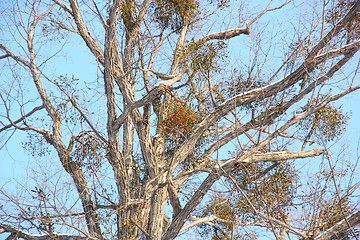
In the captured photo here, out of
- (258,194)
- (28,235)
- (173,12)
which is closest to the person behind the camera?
(258,194)

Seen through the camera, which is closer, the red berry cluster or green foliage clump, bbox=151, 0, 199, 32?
the red berry cluster

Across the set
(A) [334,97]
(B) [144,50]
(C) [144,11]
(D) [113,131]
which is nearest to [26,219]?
(D) [113,131]

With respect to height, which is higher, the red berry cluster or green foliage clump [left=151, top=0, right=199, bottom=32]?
green foliage clump [left=151, top=0, right=199, bottom=32]

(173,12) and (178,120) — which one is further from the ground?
(173,12)

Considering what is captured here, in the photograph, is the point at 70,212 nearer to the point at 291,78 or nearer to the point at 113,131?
the point at 113,131

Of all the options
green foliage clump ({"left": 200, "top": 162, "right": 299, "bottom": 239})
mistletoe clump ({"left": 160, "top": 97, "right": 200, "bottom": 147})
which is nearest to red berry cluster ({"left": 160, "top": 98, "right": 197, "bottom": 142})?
mistletoe clump ({"left": 160, "top": 97, "right": 200, "bottom": 147})

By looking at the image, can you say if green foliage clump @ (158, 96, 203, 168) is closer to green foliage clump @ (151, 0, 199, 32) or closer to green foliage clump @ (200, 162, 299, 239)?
green foliage clump @ (200, 162, 299, 239)

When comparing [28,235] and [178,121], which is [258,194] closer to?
[178,121]

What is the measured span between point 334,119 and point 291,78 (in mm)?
1554

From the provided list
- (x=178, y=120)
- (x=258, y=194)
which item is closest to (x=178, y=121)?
(x=178, y=120)

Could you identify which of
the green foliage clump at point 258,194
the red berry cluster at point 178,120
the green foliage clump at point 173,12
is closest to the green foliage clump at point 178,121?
the red berry cluster at point 178,120

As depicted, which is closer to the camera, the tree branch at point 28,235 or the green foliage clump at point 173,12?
the tree branch at point 28,235

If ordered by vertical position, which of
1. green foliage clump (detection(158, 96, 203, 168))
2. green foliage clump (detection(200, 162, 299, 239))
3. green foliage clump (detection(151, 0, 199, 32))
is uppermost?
green foliage clump (detection(151, 0, 199, 32))

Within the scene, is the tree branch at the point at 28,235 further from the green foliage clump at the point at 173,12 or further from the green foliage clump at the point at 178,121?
the green foliage clump at the point at 173,12
